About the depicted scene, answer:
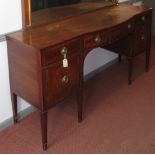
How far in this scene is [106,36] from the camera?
7.22 feet

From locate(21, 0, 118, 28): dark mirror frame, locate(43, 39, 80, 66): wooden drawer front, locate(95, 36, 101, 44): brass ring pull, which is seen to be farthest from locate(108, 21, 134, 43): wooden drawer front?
locate(21, 0, 118, 28): dark mirror frame

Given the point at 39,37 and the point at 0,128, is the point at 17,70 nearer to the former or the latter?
the point at 39,37

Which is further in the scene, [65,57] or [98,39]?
[98,39]

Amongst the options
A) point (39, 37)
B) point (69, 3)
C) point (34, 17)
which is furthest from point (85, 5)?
point (39, 37)

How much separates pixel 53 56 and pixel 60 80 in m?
0.19

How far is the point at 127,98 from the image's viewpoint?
2.62 m

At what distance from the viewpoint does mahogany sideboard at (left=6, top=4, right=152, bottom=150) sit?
181 cm

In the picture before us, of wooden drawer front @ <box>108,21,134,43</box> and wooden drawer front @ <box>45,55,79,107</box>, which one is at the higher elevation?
wooden drawer front @ <box>108,21,134,43</box>

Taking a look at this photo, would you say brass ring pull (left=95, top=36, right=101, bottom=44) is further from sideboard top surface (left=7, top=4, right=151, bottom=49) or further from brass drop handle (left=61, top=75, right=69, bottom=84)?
brass drop handle (left=61, top=75, right=69, bottom=84)

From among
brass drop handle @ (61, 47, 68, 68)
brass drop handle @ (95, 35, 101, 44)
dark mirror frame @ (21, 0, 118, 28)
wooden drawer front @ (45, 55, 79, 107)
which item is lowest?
wooden drawer front @ (45, 55, 79, 107)

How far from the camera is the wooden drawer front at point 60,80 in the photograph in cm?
186

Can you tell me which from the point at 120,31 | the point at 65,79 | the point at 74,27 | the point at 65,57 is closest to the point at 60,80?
the point at 65,79

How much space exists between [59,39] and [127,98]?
101 cm

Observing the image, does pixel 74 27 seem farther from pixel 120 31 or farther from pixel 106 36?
pixel 120 31
